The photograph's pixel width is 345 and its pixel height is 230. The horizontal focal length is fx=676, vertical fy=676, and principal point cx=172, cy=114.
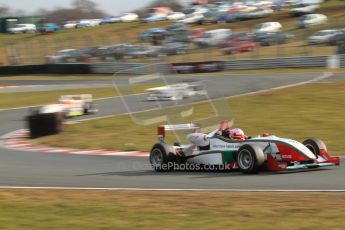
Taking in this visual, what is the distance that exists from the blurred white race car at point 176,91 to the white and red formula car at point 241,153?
0.46m

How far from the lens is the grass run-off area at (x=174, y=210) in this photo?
5691 millimetres

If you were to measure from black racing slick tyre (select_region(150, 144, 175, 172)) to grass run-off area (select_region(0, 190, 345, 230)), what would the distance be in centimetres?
221

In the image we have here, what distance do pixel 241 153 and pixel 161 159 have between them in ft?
5.20

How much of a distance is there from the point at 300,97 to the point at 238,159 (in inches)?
477

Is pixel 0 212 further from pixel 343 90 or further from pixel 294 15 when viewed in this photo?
pixel 294 15

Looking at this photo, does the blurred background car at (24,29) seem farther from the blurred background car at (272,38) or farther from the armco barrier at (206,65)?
the blurred background car at (272,38)

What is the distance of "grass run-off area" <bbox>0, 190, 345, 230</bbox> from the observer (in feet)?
18.7

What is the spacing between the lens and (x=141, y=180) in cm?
961

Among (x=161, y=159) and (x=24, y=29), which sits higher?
(x=24, y=29)

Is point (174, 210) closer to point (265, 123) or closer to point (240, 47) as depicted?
point (265, 123)

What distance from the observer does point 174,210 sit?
257 inches

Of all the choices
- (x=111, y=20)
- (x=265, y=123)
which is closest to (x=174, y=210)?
(x=265, y=123)

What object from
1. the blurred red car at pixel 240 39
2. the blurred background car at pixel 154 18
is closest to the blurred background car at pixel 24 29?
the blurred background car at pixel 154 18

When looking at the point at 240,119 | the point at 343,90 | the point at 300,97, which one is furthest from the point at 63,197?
the point at 343,90
